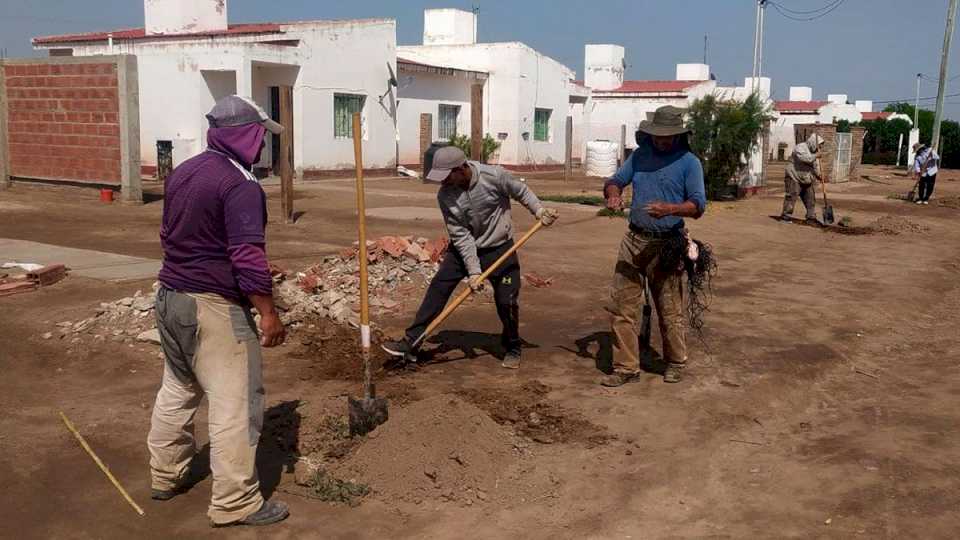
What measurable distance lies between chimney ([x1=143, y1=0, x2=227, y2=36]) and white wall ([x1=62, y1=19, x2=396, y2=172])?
105 centimetres

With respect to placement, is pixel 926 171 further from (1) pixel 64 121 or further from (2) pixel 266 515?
(2) pixel 266 515

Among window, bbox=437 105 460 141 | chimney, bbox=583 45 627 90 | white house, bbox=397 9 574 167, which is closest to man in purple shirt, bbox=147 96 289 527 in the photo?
window, bbox=437 105 460 141

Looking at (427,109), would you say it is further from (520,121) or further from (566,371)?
(566,371)

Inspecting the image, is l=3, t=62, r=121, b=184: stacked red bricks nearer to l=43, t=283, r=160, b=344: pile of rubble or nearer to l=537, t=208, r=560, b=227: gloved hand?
l=43, t=283, r=160, b=344: pile of rubble

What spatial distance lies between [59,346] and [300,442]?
2.97 meters

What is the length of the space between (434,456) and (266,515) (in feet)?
2.83

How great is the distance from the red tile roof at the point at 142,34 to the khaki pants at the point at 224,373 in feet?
65.3

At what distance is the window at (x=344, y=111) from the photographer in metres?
25.0

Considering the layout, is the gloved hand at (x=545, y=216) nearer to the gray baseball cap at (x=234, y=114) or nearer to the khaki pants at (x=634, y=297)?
the khaki pants at (x=634, y=297)

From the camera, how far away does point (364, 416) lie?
15.5 ft

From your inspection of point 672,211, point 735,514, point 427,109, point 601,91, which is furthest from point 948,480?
point 601,91

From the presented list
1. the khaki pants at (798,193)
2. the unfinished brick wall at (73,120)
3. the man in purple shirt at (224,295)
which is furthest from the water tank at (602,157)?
the man in purple shirt at (224,295)

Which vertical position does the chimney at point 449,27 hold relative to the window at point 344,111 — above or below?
above

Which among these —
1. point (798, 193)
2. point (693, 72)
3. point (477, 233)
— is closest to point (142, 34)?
point (798, 193)
